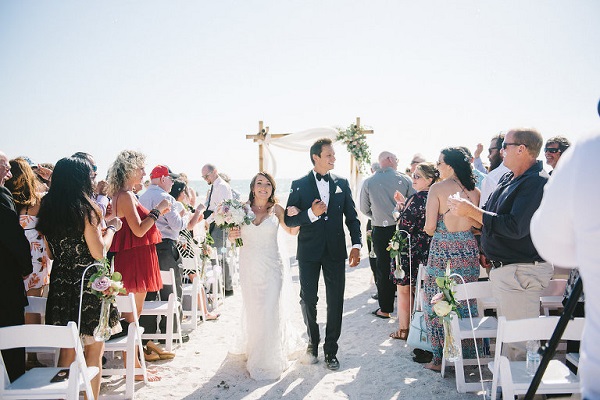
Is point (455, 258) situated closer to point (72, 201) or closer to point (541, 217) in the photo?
point (541, 217)

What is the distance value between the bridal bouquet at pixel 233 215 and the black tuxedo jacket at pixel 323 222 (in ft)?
1.57

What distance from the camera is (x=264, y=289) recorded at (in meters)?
5.02

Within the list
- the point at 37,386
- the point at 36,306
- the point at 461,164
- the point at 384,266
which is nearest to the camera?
the point at 37,386

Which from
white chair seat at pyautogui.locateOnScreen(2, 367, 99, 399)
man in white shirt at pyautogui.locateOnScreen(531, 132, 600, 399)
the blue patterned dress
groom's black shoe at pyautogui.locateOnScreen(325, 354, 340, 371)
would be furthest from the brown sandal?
man in white shirt at pyautogui.locateOnScreen(531, 132, 600, 399)

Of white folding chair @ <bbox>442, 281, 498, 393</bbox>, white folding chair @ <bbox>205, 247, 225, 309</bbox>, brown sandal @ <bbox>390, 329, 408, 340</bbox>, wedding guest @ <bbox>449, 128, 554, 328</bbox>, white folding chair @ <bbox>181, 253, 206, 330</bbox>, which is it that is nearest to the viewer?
wedding guest @ <bbox>449, 128, 554, 328</bbox>

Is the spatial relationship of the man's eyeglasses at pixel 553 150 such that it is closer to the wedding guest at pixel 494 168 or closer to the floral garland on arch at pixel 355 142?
the wedding guest at pixel 494 168

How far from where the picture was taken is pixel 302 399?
4375mm

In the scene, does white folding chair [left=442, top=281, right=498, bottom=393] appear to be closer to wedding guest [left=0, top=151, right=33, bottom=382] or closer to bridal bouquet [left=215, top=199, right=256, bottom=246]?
bridal bouquet [left=215, top=199, right=256, bottom=246]

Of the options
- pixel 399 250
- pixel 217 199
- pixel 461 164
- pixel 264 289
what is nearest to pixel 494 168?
pixel 399 250

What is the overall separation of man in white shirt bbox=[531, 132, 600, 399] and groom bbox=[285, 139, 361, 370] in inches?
138

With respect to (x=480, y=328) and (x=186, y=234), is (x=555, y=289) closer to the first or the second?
(x=480, y=328)

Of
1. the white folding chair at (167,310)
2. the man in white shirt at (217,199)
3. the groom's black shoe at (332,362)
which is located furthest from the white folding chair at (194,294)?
the groom's black shoe at (332,362)

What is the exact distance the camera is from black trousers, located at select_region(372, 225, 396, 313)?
6.90m

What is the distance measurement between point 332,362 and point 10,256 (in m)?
3.45
